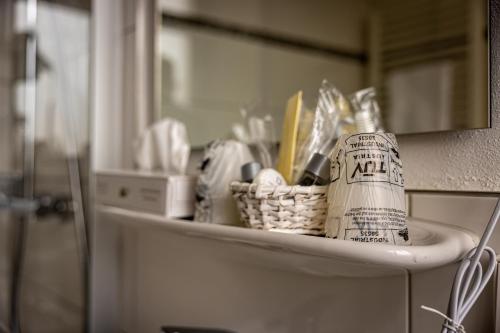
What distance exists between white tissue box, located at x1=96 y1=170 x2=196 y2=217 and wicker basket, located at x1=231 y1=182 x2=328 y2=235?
20 cm

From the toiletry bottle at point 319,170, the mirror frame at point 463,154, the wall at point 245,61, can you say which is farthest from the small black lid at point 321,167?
the wall at point 245,61

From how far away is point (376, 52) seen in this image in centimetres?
77

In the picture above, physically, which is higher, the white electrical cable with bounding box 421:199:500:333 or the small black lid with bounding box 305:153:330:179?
the small black lid with bounding box 305:153:330:179

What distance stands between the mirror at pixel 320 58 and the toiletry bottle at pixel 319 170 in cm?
14

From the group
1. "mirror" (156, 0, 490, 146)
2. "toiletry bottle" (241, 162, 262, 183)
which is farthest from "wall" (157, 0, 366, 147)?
"toiletry bottle" (241, 162, 262, 183)

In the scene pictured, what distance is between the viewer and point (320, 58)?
2.68ft

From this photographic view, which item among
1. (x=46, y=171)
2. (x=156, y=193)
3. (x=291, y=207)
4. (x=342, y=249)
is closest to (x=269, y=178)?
(x=291, y=207)

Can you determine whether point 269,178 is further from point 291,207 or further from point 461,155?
point 461,155

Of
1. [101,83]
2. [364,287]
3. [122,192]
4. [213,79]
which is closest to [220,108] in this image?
[213,79]

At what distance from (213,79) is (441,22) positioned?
0.52 metres

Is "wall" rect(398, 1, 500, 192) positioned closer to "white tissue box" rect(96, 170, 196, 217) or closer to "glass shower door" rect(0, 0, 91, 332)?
"white tissue box" rect(96, 170, 196, 217)

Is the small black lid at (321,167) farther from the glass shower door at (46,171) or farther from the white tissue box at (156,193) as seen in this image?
the glass shower door at (46,171)

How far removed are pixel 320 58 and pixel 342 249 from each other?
525 mm

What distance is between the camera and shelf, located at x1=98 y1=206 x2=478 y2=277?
36 centimetres
